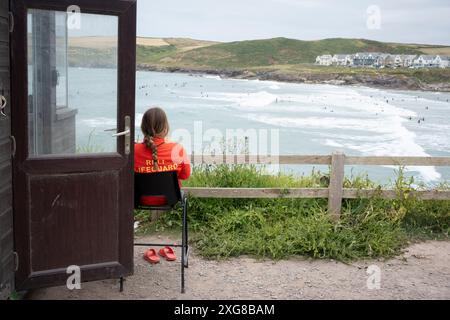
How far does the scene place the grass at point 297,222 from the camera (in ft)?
18.3

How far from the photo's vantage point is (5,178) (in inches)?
153

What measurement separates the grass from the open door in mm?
1580

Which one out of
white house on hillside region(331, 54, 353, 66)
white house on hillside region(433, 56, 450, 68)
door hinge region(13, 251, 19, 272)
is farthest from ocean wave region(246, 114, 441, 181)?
white house on hillside region(433, 56, 450, 68)

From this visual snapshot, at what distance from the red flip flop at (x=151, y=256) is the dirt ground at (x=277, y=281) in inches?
2.2

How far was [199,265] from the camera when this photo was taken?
17.2 feet

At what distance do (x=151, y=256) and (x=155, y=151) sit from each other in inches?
51.0

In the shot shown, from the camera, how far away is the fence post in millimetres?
6137

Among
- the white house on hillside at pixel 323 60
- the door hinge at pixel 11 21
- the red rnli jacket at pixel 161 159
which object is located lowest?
the red rnli jacket at pixel 161 159

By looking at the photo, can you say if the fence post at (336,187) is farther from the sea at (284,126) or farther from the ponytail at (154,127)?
the ponytail at (154,127)

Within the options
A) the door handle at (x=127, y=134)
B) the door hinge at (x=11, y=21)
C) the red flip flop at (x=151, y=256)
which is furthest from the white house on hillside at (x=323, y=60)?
the door hinge at (x=11, y=21)

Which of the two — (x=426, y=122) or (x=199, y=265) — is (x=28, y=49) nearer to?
(x=199, y=265)
